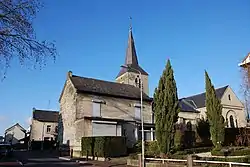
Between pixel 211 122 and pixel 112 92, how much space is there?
49.8ft

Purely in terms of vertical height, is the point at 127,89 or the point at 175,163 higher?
the point at 127,89

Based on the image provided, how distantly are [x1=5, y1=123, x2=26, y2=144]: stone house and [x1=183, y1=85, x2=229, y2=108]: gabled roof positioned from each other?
54311mm

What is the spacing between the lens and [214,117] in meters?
24.4

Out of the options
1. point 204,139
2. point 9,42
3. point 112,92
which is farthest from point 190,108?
point 9,42

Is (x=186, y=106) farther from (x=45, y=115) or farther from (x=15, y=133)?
(x=15, y=133)

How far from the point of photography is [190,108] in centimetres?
4738

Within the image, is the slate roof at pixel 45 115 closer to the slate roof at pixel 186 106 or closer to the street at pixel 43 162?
the street at pixel 43 162

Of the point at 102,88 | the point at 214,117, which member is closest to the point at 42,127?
the point at 102,88

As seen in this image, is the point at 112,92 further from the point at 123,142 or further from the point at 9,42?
the point at 9,42

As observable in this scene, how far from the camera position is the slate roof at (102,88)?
33.5 metres

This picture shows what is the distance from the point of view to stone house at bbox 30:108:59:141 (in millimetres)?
55969

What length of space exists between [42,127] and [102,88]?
27.9m

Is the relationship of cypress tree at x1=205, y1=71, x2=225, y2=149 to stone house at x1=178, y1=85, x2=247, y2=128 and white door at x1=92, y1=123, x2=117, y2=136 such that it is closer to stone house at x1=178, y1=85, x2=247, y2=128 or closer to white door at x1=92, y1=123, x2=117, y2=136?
white door at x1=92, y1=123, x2=117, y2=136

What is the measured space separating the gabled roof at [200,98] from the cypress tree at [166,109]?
27091 millimetres
